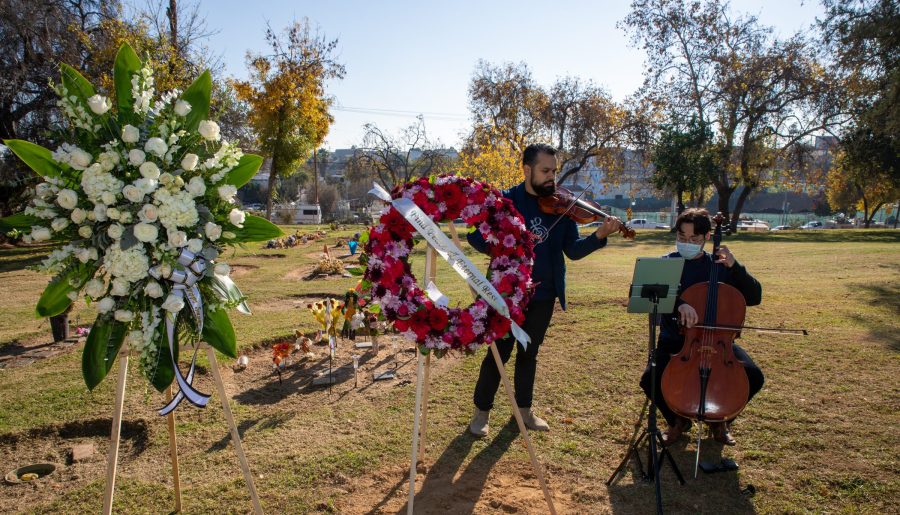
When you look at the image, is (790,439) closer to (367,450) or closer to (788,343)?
(788,343)

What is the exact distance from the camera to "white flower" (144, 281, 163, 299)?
290 centimetres

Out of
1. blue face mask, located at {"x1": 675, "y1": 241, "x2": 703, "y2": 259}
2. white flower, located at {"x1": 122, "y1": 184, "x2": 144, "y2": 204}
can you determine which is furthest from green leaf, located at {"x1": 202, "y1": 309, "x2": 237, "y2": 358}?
blue face mask, located at {"x1": 675, "y1": 241, "x2": 703, "y2": 259}

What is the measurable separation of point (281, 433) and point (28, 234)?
268 cm

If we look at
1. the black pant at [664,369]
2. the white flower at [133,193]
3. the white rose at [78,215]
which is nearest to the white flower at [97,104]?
the white flower at [133,193]

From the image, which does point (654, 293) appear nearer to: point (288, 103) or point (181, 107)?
point (181, 107)

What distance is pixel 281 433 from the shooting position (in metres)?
4.81

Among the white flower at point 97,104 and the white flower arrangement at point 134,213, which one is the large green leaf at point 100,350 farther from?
the white flower at point 97,104

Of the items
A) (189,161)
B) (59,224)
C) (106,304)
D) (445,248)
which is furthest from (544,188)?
(59,224)

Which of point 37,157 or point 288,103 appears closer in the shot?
point 37,157

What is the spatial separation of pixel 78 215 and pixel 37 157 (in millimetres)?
537

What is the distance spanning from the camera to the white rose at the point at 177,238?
2889 mm

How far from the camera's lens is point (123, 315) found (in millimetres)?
2895

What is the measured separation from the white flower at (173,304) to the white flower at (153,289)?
2.7 inches

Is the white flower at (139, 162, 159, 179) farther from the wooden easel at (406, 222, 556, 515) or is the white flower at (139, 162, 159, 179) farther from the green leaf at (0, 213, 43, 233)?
the wooden easel at (406, 222, 556, 515)
